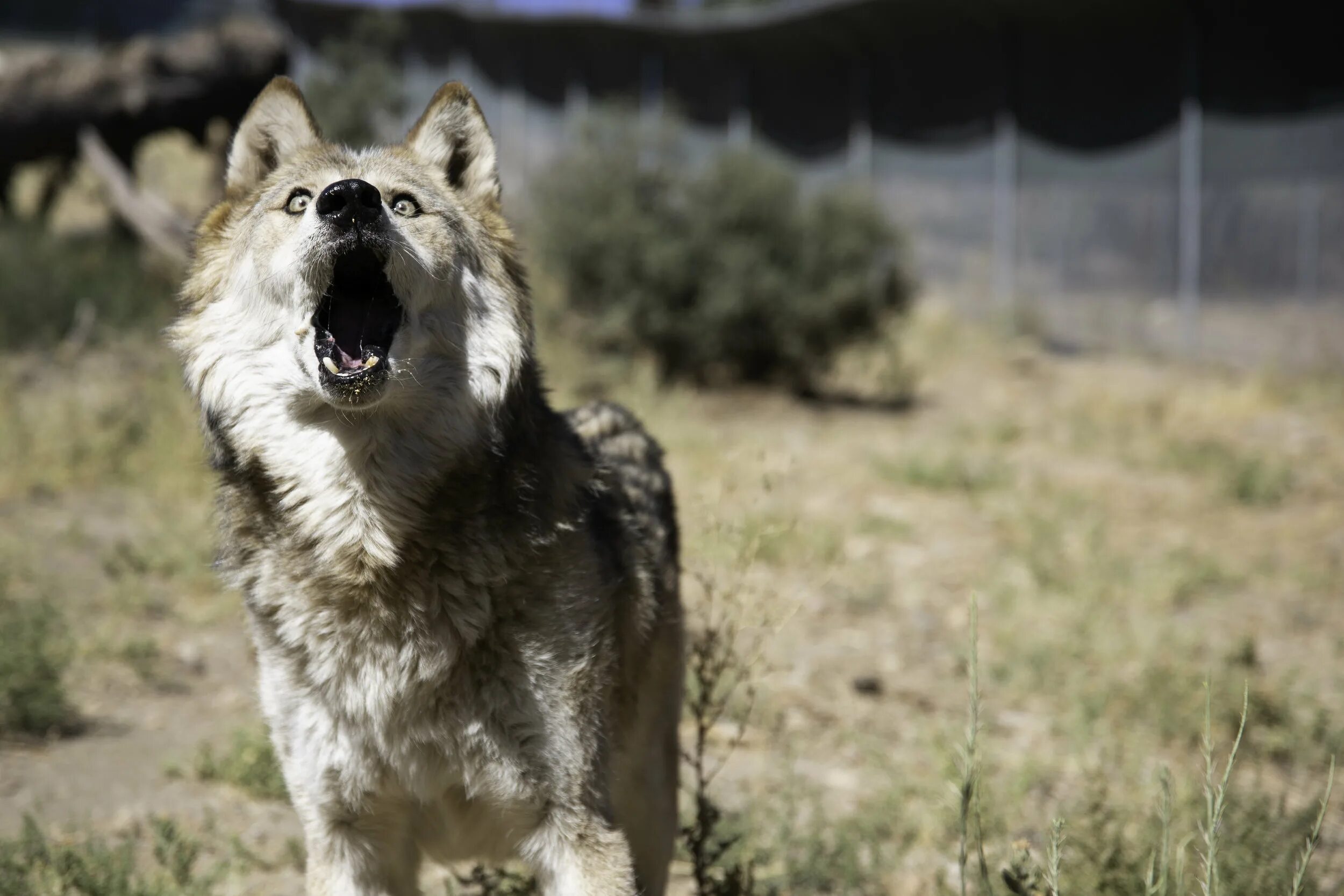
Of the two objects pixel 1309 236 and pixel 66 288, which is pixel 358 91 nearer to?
pixel 66 288

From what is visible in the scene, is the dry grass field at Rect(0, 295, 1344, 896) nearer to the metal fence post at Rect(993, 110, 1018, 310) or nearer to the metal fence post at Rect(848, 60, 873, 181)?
the metal fence post at Rect(993, 110, 1018, 310)

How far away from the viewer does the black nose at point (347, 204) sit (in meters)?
3.02

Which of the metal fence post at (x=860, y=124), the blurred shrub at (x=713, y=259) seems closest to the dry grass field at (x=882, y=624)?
the blurred shrub at (x=713, y=259)

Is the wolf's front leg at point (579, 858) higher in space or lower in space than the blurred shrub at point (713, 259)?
lower

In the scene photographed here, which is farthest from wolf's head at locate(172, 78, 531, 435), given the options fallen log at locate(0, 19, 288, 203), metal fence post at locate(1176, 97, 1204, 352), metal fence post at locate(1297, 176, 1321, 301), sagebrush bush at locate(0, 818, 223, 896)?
metal fence post at locate(1176, 97, 1204, 352)

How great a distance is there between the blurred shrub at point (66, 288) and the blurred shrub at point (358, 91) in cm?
332

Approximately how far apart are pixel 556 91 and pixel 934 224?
801cm

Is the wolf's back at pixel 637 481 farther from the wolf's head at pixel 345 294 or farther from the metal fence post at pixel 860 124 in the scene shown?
the metal fence post at pixel 860 124

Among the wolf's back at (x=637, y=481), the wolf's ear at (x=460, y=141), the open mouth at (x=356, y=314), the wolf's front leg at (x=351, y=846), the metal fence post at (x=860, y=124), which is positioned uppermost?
the metal fence post at (x=860, y=124)

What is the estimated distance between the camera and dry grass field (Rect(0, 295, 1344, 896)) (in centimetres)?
420

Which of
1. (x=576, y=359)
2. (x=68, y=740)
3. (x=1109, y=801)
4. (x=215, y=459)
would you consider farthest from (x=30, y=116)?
(x=1109, y=801)

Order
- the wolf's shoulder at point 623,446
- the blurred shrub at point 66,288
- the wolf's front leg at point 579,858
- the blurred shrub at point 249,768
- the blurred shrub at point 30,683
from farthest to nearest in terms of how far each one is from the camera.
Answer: the blurred shrub at point 66,288 → the blurred shrub at point 30,683 → the blurred shrub at point 249,768 → the wolf's shoulder at point 623,446 → the wolf's front leg at point 579,858

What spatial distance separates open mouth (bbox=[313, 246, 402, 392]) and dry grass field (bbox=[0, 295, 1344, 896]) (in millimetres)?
1214

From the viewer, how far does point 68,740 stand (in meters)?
5.19
